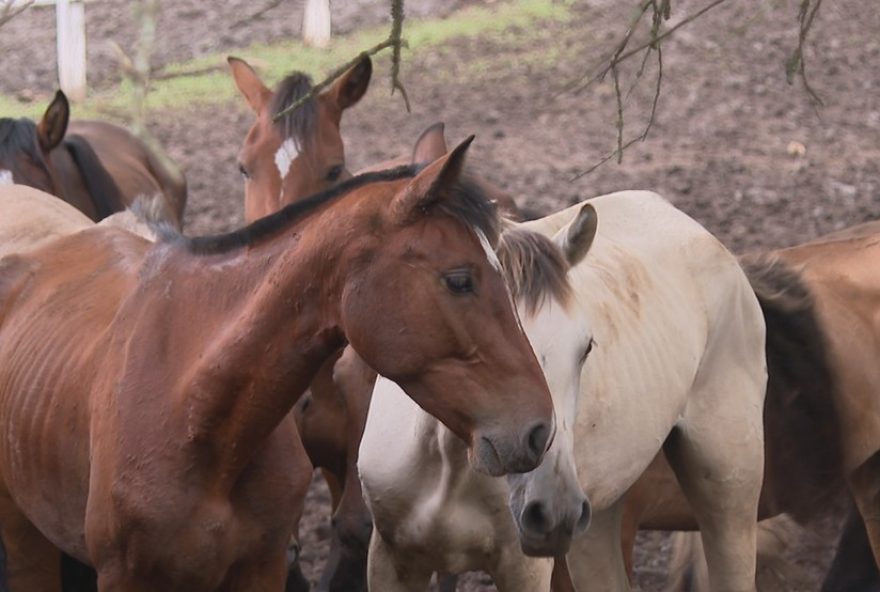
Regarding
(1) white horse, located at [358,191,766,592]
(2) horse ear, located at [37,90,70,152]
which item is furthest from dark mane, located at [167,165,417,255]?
(2) horse ear, located at [37,90,70,152]

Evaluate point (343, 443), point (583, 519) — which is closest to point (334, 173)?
point (343, 443)

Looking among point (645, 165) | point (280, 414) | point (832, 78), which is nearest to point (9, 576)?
point (280, 414)

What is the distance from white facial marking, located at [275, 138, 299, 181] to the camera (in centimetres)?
602

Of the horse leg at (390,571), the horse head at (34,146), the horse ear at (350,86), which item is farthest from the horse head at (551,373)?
the horse head at (34,146)

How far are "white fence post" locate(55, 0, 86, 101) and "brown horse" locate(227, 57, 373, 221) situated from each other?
7.24m

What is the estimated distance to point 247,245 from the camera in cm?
368

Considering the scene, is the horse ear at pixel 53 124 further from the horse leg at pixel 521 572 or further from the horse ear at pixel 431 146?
the horse leg at pixel 521 572

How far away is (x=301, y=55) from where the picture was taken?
44.3 feet

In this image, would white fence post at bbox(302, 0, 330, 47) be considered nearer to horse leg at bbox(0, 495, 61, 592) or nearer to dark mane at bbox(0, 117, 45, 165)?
dark mane at bbox(0, 117, 45, 165)

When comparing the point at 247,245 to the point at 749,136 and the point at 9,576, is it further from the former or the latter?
the point at 749,136

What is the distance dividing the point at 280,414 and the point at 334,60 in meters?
9.84

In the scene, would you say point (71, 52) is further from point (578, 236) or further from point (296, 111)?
point (578, 236)

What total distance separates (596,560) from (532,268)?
4.99 feet

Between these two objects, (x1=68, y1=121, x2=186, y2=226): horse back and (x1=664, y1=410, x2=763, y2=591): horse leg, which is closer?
(x1=664, y1=410, x2=763, y2=591): horse leg
